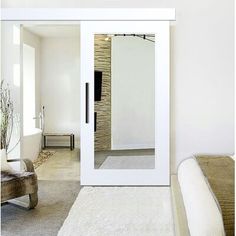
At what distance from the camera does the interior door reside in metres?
4.47

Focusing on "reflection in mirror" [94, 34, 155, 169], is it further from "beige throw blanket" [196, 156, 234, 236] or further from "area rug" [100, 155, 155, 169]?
"beige throw blanket" [196, 156, 234, 236]

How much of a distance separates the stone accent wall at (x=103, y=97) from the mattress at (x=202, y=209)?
2.36 metres

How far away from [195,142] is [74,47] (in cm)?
423

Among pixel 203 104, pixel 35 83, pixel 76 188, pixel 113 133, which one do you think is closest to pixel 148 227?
pixel 76 188

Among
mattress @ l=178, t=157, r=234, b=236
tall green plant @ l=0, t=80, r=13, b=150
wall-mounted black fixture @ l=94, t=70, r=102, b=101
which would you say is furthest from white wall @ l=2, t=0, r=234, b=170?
mattress @ l=178, t=157, r=234, b=236

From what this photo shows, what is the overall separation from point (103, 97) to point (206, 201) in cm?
297

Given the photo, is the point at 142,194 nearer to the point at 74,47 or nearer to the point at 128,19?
the point at 128,19

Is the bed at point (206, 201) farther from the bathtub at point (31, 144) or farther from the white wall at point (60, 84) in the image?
the white wall at point (60, 84)

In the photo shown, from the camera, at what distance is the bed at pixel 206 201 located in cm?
164

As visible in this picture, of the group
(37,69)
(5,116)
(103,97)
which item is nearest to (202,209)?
(103,97)

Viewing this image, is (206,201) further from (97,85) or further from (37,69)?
(37,69)

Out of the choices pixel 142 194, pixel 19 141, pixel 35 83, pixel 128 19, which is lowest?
pixel 142 194

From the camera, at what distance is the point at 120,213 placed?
3314 mm

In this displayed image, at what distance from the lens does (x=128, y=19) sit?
443 cm
